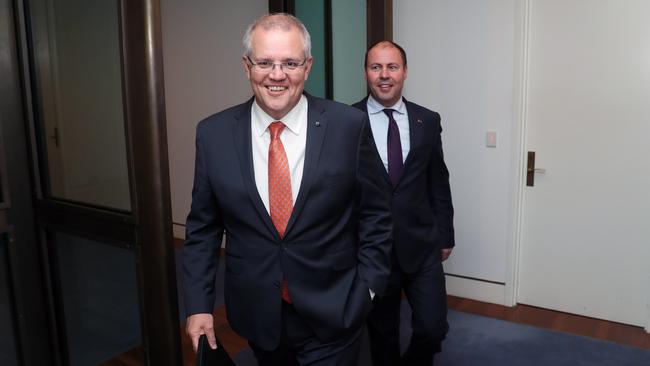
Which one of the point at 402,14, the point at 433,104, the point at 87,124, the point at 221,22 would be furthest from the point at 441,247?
the point at 221,22

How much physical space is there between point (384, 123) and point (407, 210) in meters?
0.39

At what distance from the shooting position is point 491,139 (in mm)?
3340

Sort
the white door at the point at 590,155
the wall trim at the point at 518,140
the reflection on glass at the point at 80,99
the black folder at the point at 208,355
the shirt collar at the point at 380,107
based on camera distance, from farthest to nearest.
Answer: the wall trim at the point at 518,140
the white door at the point at 590,155
the shirt collar at the point at 380,107
the reflection on glass at the point at 80,99
the black folder at the point at 208,355

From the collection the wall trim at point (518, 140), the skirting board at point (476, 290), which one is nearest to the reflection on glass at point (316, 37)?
the wall trim at point (518, 140)

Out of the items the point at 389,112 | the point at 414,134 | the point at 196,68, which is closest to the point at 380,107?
the point at 389,112

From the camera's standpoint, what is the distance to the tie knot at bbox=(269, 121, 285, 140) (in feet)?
4.98

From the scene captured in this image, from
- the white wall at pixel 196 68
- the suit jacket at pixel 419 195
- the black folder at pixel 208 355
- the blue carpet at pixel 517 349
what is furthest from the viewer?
the white wall at pixel 196 68

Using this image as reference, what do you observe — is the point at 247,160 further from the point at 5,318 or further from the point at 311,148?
the point at 5,318

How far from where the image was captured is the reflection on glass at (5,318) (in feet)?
6.72

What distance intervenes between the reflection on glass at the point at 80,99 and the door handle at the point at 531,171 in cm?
241

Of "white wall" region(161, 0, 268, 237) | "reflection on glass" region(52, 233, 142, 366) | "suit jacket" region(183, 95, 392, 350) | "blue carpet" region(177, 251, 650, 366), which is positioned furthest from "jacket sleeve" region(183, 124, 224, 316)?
"white wall" region(161, 0, 268, 237)

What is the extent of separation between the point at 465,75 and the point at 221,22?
2.07 m

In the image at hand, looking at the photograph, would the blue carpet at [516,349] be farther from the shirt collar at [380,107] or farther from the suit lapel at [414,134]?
the shirt collar at [380,107]

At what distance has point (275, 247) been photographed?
1.48m
